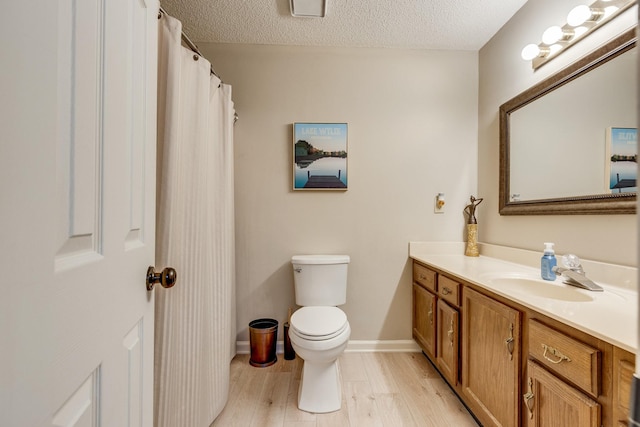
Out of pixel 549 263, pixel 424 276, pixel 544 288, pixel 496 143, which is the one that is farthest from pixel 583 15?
pixel 424 276

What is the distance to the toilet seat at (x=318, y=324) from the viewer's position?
159 cm

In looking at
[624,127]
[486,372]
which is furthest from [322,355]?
[624,127]

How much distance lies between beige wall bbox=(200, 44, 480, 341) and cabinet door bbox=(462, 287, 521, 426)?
85 cm

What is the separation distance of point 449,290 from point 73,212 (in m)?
1.77

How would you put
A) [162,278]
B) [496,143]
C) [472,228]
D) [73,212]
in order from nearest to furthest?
[73,212] → [162,278] → [496,143] → [472,228]

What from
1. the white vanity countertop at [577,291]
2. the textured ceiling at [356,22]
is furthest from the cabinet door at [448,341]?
the textured ceiling at [356,22]

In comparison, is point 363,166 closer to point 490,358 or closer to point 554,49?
point 554,49

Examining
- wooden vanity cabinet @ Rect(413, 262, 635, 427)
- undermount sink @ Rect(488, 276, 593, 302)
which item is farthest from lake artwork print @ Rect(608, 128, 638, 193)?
wooden vanity cabinet @ Rect(413, 262, 635, 427)

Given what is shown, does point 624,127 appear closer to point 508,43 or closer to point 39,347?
point 508,43

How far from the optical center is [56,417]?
43 centimetres

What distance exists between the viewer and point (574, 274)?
1328 millimetres

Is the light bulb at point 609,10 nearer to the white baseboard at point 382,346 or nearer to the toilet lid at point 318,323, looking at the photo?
the toilet lid at point 318,323

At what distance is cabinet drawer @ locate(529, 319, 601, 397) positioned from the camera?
0.87 meters

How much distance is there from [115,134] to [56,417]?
18.9 inches
